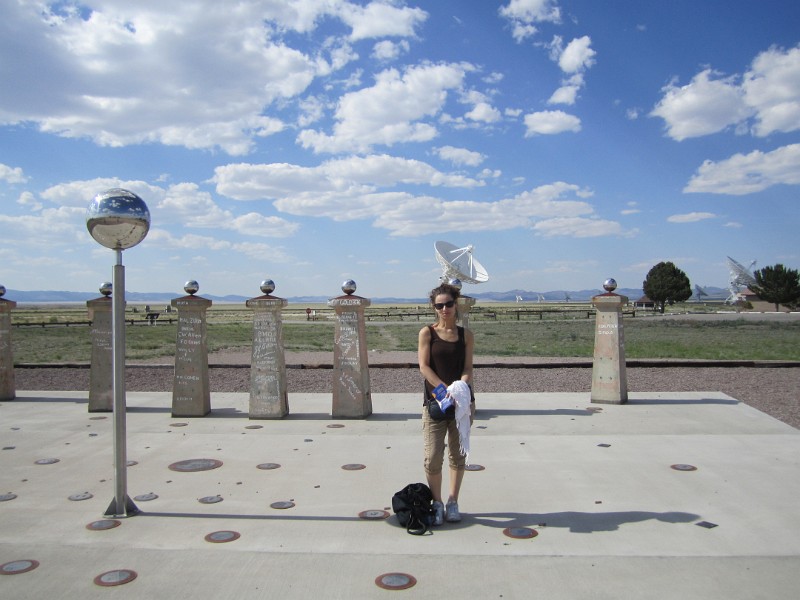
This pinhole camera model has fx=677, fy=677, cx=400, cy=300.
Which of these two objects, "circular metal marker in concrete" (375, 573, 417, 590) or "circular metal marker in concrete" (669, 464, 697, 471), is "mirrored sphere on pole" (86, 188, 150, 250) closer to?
"circular metal marker in concrete" (375, 573, 417, 590)

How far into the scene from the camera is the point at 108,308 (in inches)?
372

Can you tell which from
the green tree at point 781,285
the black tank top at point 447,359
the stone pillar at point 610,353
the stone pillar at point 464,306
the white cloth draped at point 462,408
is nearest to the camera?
the white cloth draped at point 462,408

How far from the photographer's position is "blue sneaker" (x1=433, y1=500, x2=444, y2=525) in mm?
4629

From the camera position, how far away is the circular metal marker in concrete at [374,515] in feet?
15.7

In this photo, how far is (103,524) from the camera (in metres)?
4.68

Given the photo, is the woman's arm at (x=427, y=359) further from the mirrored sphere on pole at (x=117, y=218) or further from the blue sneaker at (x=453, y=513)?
the mirrored sphere on pole at (x=117, y=218)

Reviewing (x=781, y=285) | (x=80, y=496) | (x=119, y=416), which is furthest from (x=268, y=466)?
(x=781, y=285)

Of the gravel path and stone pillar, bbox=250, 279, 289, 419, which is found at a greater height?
stone pillar, bbox=250, 279, 289, 419

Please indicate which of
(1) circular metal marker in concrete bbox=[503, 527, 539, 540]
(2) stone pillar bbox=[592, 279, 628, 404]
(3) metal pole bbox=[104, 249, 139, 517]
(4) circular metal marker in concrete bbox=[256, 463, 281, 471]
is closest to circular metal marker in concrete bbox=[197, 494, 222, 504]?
(3) metal pole bbox=[104, 249, 139, 517]

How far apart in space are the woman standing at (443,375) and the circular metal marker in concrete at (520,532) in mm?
368

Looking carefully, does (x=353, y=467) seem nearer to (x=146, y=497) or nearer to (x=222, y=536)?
(x=146, y=497)

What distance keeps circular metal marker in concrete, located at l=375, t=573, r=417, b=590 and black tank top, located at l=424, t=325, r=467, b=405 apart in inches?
50.3

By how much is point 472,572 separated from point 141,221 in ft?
10.8

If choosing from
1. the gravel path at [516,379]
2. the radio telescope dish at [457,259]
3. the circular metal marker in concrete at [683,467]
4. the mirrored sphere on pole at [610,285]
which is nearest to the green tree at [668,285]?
the gravel path at [516,379]
